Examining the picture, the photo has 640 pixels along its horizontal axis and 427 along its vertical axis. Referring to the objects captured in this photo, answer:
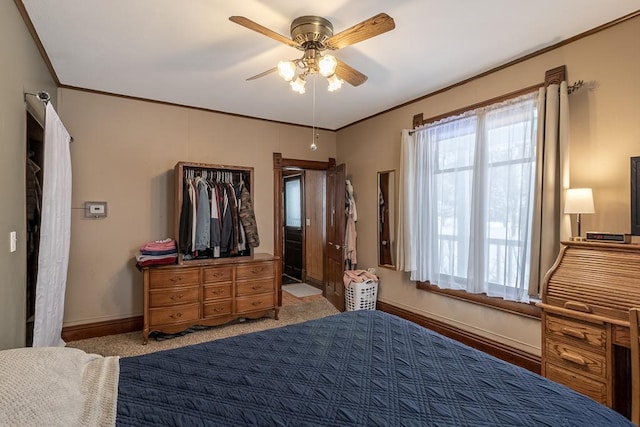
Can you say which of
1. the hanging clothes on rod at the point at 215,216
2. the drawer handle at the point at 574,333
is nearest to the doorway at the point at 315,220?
the hanging clothes on rod at the point at 215,216

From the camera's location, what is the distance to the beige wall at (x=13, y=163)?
5.55 feet

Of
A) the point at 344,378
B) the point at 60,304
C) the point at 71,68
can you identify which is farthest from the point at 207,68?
the point at 344,378

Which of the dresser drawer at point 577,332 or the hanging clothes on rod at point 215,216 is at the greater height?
the hanging clothes on rod at point 215,216

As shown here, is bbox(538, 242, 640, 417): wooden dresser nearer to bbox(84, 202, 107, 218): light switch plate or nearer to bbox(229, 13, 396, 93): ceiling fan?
bbox(229, 13, 396, 93): ceiling fan

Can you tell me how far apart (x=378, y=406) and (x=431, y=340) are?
0.69 m

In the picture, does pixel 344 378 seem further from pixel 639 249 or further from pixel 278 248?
pixel 278 248

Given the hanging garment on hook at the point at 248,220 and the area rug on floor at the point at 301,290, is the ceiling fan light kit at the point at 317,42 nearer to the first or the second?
the hanging garment on hook at the point at 248,220

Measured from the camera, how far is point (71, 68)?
9.39ft

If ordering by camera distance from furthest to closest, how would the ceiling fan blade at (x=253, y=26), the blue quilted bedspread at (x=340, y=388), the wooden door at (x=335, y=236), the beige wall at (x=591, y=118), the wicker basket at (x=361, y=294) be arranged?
the wooden door at (x=335, y=236) → the wicker basket at (x=361, y=294) → the beige wall at (x=591, y=118) → the ceiling fan blade at (x=253, y=26) → the blue quilted bedspread at (x=340, y=388)

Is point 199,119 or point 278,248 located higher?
point 199,119

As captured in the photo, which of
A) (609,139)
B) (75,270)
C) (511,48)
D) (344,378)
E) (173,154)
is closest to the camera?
(344,378)

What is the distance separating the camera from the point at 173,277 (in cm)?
332

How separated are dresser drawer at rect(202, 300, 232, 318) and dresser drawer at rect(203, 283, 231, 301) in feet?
0.22

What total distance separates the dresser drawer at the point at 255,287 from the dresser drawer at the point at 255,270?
0.06 m
